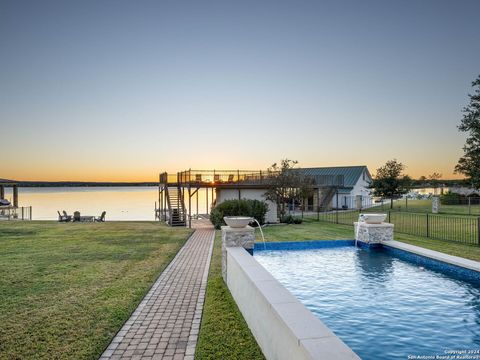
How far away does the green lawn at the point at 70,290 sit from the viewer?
4.89 metres

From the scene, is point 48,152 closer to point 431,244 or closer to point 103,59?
A: point 103,59

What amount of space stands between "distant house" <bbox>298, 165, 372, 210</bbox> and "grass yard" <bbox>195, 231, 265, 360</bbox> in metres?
27.3

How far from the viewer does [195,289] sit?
7.68m

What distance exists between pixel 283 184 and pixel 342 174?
737 inches

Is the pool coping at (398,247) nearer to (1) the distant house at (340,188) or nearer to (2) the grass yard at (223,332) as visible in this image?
(2) the grass yard at (223,332)

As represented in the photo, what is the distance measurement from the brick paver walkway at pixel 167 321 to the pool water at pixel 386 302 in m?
2.39

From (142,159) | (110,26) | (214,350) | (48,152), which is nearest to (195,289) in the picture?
(214,350)

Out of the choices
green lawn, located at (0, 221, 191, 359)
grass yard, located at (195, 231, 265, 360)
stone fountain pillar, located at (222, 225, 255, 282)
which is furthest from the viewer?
stone fountain pillar, located at (222, 225, 255, 282)

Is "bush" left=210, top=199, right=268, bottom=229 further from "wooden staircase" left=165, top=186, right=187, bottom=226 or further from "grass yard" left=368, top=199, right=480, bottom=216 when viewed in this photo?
"grass yard" left=368, top=199, right=480, bottom=216

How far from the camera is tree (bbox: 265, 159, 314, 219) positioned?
2364 cm

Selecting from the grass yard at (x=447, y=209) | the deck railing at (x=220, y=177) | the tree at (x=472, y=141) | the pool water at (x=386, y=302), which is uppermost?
the tree at (x=472, y=141)

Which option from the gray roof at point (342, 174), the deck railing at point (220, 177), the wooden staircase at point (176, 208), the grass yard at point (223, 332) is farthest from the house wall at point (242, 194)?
the grass yard at point (223, 332)

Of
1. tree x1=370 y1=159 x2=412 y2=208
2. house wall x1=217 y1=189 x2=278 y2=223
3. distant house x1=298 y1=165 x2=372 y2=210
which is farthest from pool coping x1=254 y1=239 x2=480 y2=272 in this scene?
tree x1=370 y1=159 x2=412 y2=208

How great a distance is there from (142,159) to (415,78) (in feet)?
130
